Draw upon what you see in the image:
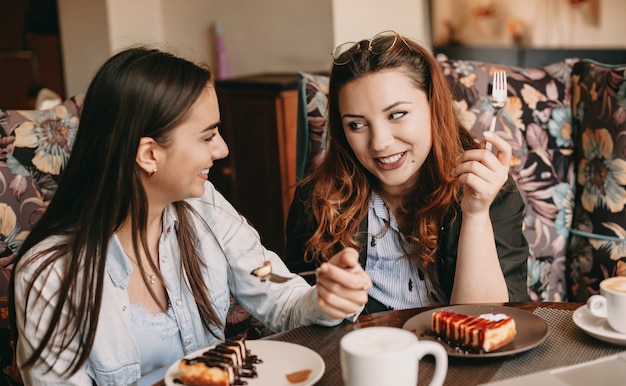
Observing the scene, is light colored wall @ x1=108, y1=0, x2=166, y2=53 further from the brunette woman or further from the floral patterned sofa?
the brunette woman

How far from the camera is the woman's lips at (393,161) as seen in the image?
168 cm

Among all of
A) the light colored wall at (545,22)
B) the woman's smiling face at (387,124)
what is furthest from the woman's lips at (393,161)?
the light colored wall at (545,22)

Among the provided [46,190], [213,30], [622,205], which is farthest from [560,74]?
[213,30]

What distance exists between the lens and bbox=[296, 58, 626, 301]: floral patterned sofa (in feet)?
7.04

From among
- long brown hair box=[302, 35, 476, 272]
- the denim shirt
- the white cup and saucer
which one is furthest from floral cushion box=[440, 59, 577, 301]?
the white cup and saucer

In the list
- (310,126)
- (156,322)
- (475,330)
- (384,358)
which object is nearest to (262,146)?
(310,126)

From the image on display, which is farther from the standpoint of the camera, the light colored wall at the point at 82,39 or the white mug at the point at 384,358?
the light colored wall at the point at 82,39

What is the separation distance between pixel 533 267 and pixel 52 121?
1389mm

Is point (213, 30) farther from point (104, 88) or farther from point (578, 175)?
point (104, 88)

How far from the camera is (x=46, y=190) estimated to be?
191cm

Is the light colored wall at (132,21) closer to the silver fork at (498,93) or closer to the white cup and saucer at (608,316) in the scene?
the silver fork at (498,93)

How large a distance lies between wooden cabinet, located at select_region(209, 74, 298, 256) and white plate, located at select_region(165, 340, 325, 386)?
1.99 metres

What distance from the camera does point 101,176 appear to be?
1.37 metres

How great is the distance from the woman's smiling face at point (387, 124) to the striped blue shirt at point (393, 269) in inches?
4.5
